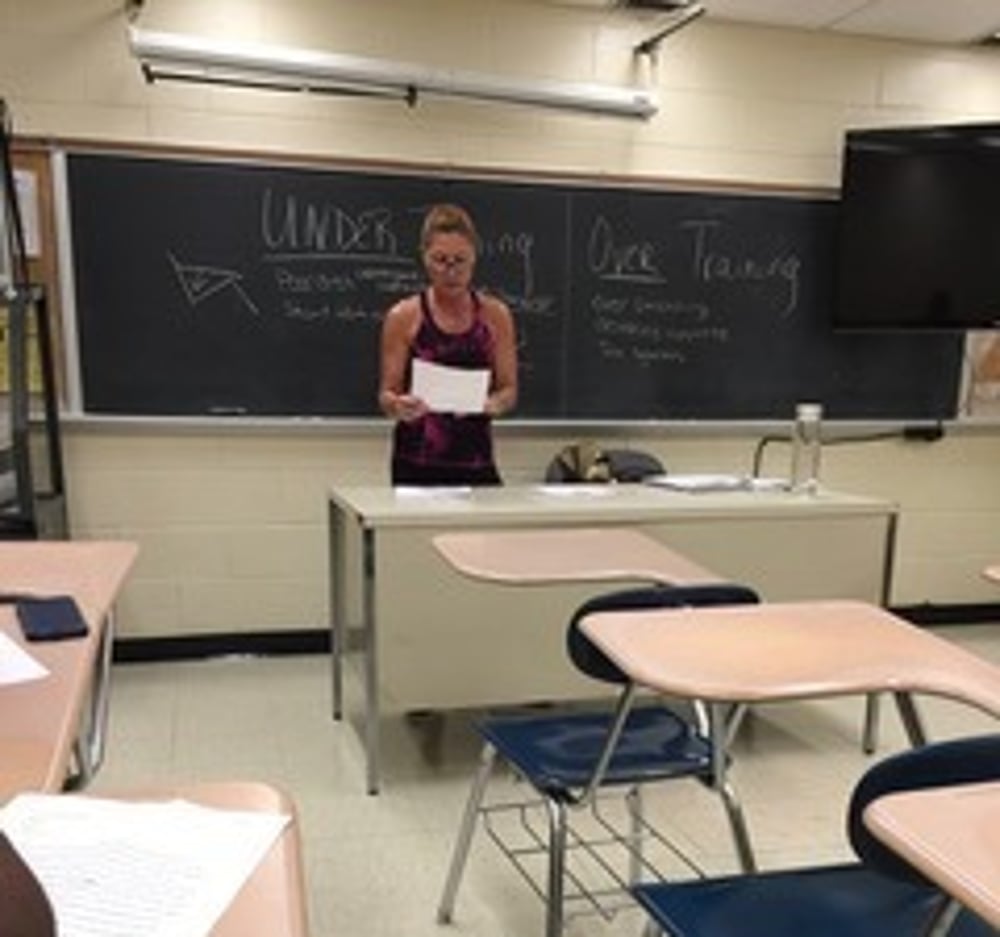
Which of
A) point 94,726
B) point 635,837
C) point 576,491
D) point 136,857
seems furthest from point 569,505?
point 136,857

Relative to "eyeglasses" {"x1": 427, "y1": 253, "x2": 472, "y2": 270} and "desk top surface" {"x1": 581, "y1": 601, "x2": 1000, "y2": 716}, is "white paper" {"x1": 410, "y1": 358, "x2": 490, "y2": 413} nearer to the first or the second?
"eyeglasses" {"x1": 427, "y1": 253, "x2": 472, "y2": 270}

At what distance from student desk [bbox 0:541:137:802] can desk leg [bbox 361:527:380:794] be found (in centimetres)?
80

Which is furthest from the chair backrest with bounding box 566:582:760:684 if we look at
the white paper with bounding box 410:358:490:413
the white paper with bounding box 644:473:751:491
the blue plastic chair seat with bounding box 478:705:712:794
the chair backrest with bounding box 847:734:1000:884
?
the white paper with bounding box 644:473:751:491

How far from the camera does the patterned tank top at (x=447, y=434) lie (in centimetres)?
306

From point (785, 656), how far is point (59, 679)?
1.02 meters

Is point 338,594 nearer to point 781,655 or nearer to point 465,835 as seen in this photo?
point 465,835

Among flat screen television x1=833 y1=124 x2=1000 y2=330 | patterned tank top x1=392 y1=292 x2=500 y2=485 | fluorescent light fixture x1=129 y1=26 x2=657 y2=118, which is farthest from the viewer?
flat screen television x1=833 y1=124 x2=1000 y2=330

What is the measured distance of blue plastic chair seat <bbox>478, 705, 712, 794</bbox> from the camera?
1742mm

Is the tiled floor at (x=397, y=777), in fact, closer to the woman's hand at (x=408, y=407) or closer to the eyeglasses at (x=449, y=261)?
the woman's hand at (x=408, y=407)

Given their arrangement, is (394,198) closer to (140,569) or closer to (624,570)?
(140,569)

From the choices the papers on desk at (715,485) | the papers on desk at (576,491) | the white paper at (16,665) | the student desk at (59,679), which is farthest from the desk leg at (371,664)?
the white paper at (16,665)

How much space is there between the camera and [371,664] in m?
2.67

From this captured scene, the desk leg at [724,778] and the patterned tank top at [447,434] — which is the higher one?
the patterned tank top at [447,434]

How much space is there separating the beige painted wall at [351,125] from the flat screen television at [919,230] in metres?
0.23
